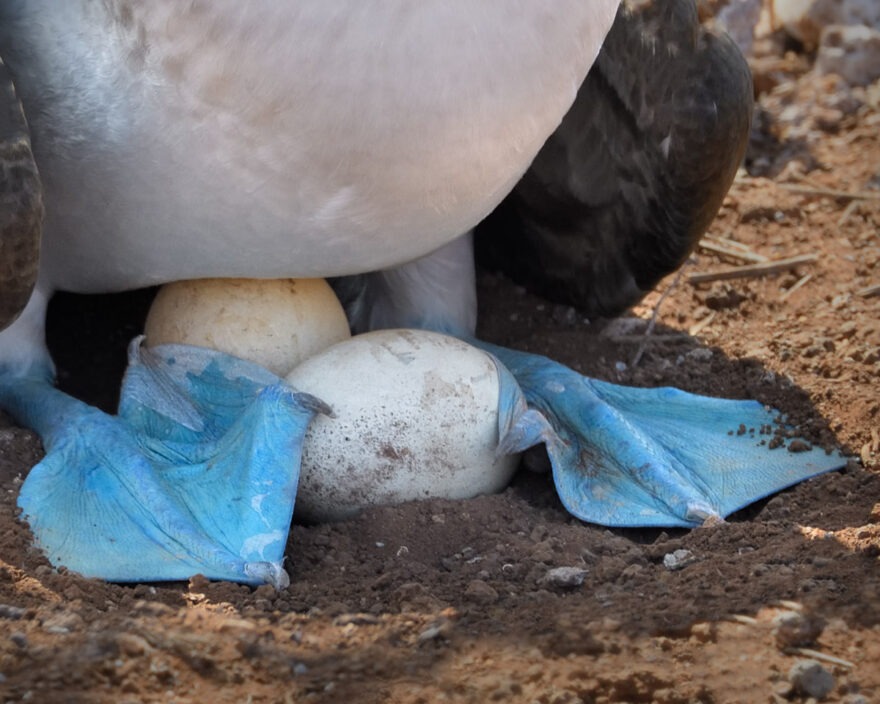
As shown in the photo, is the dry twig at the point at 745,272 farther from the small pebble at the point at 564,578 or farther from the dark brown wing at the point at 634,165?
the small pebble at the point at 564,578

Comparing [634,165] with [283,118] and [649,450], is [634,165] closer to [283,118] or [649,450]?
[649,450]

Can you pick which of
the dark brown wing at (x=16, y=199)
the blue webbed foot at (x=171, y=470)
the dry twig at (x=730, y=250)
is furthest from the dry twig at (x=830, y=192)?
the dark brown wing at (x=16, y=199)

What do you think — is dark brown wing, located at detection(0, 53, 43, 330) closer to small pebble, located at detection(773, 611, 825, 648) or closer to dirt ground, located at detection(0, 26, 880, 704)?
dirt ground, located at detection(0, 26, 880, 704)

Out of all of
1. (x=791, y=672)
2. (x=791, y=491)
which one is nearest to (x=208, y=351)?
(x=791, y=491)

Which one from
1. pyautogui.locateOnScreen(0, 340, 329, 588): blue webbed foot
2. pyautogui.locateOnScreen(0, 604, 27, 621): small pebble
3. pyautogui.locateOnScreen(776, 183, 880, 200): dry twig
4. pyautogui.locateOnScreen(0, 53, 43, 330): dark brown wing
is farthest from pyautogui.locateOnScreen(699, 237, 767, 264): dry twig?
pyautogui.locateOnScreen(0, 604, 27, 621): small pebble

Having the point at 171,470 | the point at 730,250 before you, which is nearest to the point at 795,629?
the point at 171,470
